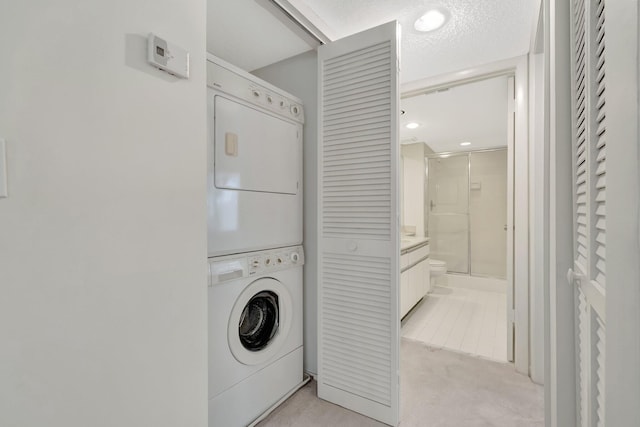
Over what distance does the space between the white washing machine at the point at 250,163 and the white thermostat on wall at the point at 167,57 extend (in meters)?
0.38

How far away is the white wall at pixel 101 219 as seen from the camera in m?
0.64

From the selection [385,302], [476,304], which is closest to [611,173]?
[385,302]

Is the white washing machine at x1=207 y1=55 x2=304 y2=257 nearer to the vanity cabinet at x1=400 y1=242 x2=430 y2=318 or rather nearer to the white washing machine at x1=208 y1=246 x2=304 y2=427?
the white washing machine at x1=208 y1=246 x2=304 y2=427

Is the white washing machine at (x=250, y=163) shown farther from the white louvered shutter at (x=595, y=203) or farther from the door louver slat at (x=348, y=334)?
the white louvered shutter at (x=595, y=203)

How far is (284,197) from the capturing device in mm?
1730

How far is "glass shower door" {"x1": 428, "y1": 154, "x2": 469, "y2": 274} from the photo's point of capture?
14.9ft

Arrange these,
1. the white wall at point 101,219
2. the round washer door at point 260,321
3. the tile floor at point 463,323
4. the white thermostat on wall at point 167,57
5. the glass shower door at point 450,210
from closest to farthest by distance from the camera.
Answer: the white wall at point 101,219 → the white thermostat on wall at point 167,57 → the round washer door at point 260,321 → the tile floor at point 463,323 → the glass shower door at point 450,210

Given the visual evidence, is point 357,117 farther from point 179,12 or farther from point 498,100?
point 498,100

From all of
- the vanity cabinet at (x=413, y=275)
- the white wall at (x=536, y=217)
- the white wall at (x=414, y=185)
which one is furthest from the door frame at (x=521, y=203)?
the white wall at (x=414, y=185)

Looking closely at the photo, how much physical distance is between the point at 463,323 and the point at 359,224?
2068 millimetres

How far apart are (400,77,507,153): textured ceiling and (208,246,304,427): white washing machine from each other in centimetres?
201

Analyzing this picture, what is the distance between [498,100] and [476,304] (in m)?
2.37

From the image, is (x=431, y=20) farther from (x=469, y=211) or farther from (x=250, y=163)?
(x=469, y=211)

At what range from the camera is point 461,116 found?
310 centimetres
